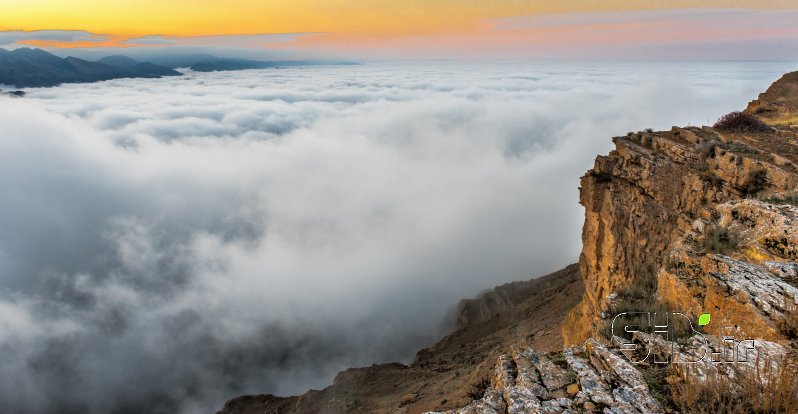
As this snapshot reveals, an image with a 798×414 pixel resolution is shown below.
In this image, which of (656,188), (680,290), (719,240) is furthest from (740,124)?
(680,290)

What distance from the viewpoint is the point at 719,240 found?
8.99 meters

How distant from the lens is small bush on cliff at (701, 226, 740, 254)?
28.0ft

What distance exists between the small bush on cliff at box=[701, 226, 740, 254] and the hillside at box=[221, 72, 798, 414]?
0.08 ft

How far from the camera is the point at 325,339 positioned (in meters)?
63.7

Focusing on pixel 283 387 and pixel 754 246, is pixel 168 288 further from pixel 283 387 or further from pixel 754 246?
pixel 754 246

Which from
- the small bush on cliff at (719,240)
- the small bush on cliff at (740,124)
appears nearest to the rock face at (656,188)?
the small bush on cliff at (740,124)

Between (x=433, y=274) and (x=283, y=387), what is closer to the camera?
(x=283, y=387)

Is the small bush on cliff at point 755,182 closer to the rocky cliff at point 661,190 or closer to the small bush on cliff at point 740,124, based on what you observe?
the rocky cliff at point 661,190

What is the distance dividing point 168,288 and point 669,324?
11145 centimetres

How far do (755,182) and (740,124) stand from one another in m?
8.04

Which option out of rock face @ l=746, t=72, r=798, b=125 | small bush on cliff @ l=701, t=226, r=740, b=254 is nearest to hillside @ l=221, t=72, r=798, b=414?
small bush on cliff @ l=701, t=226, r=740, b=254

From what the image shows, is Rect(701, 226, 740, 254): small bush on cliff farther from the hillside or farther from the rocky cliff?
the rocky cliff

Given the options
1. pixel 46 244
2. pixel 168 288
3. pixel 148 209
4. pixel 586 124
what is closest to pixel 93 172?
pixel 148 209

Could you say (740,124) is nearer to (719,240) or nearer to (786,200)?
(786,200)
